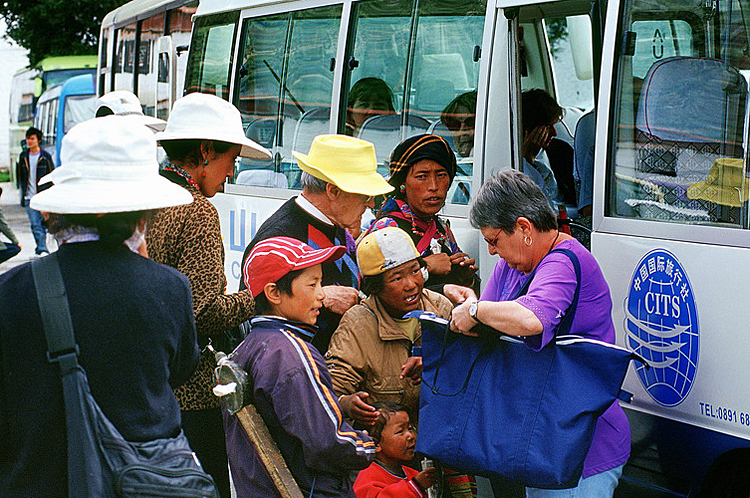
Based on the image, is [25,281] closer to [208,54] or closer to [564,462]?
[564,462]

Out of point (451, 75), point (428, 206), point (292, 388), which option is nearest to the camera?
point (292, 388)

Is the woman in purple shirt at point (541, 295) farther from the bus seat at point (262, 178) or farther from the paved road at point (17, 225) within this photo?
the paved road at point (17, 225)

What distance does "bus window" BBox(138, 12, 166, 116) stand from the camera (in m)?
10.5

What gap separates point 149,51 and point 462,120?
6387mm

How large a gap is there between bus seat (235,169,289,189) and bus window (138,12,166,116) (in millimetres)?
3140

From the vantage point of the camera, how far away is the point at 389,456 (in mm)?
4098

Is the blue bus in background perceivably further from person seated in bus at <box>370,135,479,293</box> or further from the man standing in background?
person seated in bus at <box>370,135,479,293</box>

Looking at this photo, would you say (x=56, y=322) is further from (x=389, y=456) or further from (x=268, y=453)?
(x=389, y=456)

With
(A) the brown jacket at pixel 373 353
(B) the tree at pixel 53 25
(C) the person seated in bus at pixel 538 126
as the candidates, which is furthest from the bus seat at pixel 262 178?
(B) the tree at pixel 53 25

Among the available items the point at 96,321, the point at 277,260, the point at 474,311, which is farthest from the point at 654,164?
the point at 96,321

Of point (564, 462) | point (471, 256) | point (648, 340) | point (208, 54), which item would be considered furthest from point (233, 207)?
point (564, 462)

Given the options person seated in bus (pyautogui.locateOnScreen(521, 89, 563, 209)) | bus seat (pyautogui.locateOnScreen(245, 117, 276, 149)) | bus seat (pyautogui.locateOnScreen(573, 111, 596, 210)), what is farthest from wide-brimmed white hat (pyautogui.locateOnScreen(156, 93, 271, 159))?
bus seat (pyautogui.locateOnScreen(245, 117, 276, 149))

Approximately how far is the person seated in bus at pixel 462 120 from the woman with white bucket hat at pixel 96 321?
9.10 feet

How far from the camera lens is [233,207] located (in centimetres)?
775
